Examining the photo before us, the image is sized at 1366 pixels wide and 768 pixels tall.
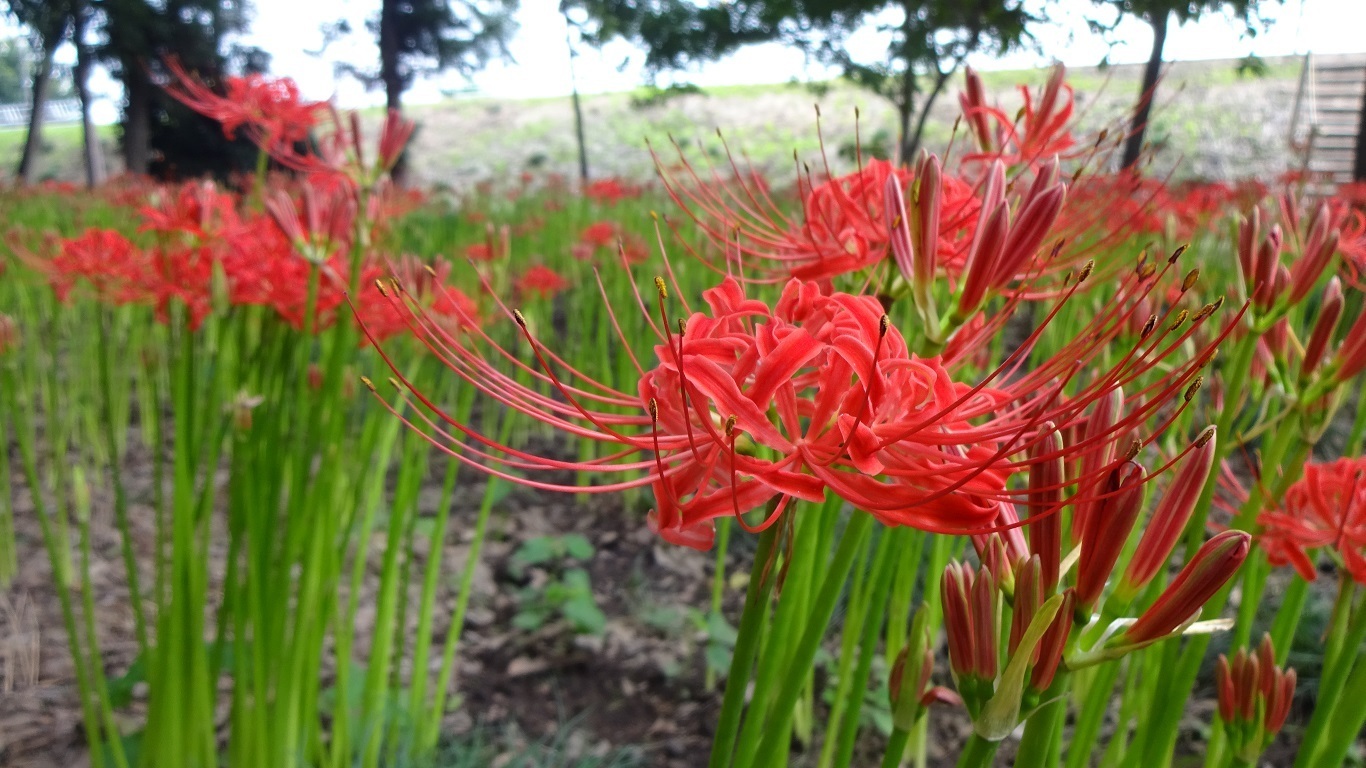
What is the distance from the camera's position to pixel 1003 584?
2.15 ft

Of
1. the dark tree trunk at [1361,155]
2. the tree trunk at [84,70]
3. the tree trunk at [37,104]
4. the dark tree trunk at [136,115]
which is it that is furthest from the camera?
the tree trunk at [37,104]

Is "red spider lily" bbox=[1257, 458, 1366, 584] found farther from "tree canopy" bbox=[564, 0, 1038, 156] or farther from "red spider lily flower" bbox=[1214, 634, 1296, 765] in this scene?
"tree canopy" bbox=[564, 0, 1038, 156]

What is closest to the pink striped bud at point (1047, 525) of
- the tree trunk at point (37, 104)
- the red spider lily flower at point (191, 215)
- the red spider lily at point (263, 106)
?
the red spider lily flower at point (191, 215)

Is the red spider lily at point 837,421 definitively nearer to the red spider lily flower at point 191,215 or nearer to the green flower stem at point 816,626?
the green flower stem at point 816,626

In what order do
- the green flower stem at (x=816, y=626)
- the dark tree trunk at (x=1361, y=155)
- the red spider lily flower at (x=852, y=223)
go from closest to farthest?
the green flower stem at (x=816, y=626) → the red spider lily flower at (x=852, y=223) → the dark tree trunk at (x=1361, y=155)

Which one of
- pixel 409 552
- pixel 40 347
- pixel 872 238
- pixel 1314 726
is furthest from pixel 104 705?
pixel 40 347

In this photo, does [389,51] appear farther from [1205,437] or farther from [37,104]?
[1205,437]

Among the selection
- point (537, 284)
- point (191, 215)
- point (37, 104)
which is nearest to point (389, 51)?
point (37, 104)

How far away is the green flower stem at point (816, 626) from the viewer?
693 mm

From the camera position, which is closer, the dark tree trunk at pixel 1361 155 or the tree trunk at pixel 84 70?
the dark tree trunk at pixel 1361 155

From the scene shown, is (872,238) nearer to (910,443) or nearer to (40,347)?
(910,443)

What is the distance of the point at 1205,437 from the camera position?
1.90 ft

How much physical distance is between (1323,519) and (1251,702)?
0.24 m

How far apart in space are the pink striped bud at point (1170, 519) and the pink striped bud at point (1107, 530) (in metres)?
A: 0.05
